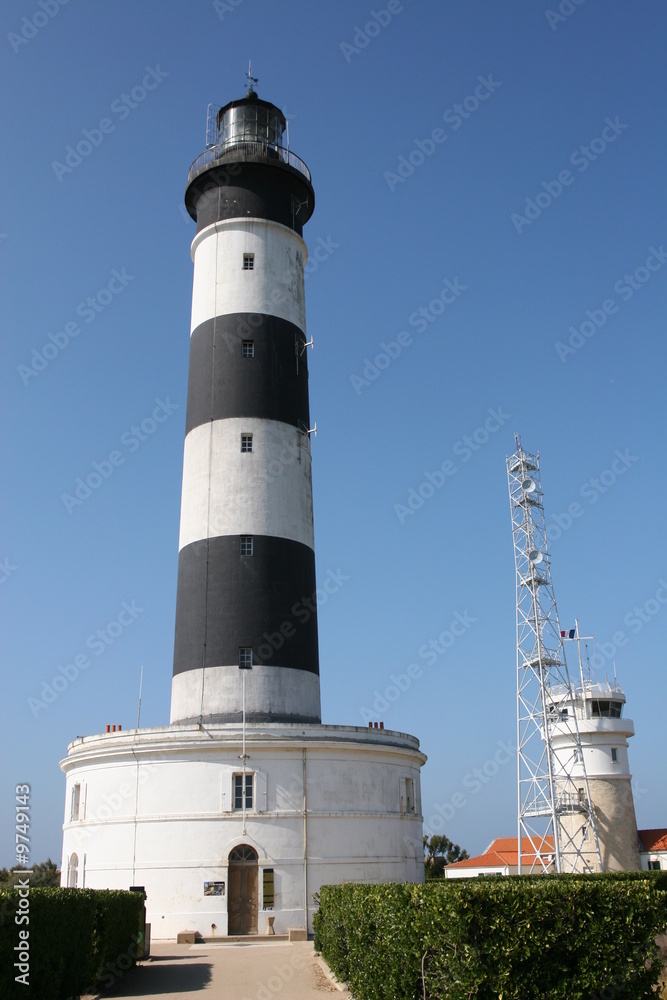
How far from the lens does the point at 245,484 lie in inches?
970

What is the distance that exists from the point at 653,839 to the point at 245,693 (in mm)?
33620

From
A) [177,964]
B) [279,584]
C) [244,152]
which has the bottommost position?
[177,964]

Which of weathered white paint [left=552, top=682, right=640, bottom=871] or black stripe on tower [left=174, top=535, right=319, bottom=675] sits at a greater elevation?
black stripe on tower [left=174, top=535, right=319, bottom=675]

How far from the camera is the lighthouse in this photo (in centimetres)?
2086

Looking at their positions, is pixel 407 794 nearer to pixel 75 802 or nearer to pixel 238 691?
pixel 238 691

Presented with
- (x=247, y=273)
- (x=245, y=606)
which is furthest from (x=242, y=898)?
(x=247, y=273)

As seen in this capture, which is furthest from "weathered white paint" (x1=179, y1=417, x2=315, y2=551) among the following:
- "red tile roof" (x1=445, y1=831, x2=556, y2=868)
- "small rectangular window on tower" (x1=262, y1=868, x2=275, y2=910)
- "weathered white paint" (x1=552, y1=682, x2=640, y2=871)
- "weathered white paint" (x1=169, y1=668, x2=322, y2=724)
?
"red tile roof" (x1=445, y1=831, x2=556, y2=868)

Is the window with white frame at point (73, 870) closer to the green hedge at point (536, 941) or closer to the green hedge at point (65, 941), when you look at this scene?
the green hedge at point (65, 941)

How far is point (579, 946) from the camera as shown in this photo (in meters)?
9.70

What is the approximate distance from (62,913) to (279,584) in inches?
509

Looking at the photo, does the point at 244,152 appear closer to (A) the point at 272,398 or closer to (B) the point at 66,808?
(A) the point at 272,398

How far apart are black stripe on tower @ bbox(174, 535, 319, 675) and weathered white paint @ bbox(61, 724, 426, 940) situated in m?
2.29

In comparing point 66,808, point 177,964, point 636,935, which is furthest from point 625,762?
point 636,935

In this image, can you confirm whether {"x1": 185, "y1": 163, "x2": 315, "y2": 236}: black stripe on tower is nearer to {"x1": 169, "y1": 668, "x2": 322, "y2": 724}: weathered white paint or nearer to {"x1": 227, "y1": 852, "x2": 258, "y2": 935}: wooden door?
{"x1": 169, "y1": 668, "x2": 322, "y2": 724}: weathered white paint
